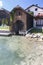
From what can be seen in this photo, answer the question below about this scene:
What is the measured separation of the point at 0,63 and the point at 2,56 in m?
2.14

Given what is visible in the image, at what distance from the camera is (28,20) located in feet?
110

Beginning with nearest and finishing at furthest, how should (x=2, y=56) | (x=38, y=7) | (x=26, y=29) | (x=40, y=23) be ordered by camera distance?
(x=2, y=56)
(x=26, y=29)
(x=40, y=23)
(x=38, y=7)

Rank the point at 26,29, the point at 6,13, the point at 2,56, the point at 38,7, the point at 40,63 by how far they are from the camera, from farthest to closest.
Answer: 1. the point at 6,13
2. the point at 38,7
3. the point at 26,29
4. the point at 2,56
5. the point at 40,63

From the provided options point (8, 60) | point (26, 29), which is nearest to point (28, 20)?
point (26, 29)

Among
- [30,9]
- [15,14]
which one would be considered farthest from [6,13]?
[15,14]

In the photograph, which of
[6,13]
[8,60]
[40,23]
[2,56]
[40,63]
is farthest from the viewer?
[6,13]

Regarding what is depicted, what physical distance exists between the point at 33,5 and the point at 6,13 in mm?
9458

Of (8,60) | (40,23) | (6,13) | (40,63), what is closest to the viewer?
(40,63)

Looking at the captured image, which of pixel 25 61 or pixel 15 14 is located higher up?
pixel 15 14

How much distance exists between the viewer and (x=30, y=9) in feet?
147

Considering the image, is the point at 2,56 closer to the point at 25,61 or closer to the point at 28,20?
the point at 25,61

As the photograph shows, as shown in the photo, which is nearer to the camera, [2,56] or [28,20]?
[2,56]

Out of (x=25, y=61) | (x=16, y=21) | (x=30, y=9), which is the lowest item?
(x=25, y=61)

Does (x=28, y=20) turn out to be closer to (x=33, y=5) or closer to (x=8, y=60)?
(x=33, y=5)
